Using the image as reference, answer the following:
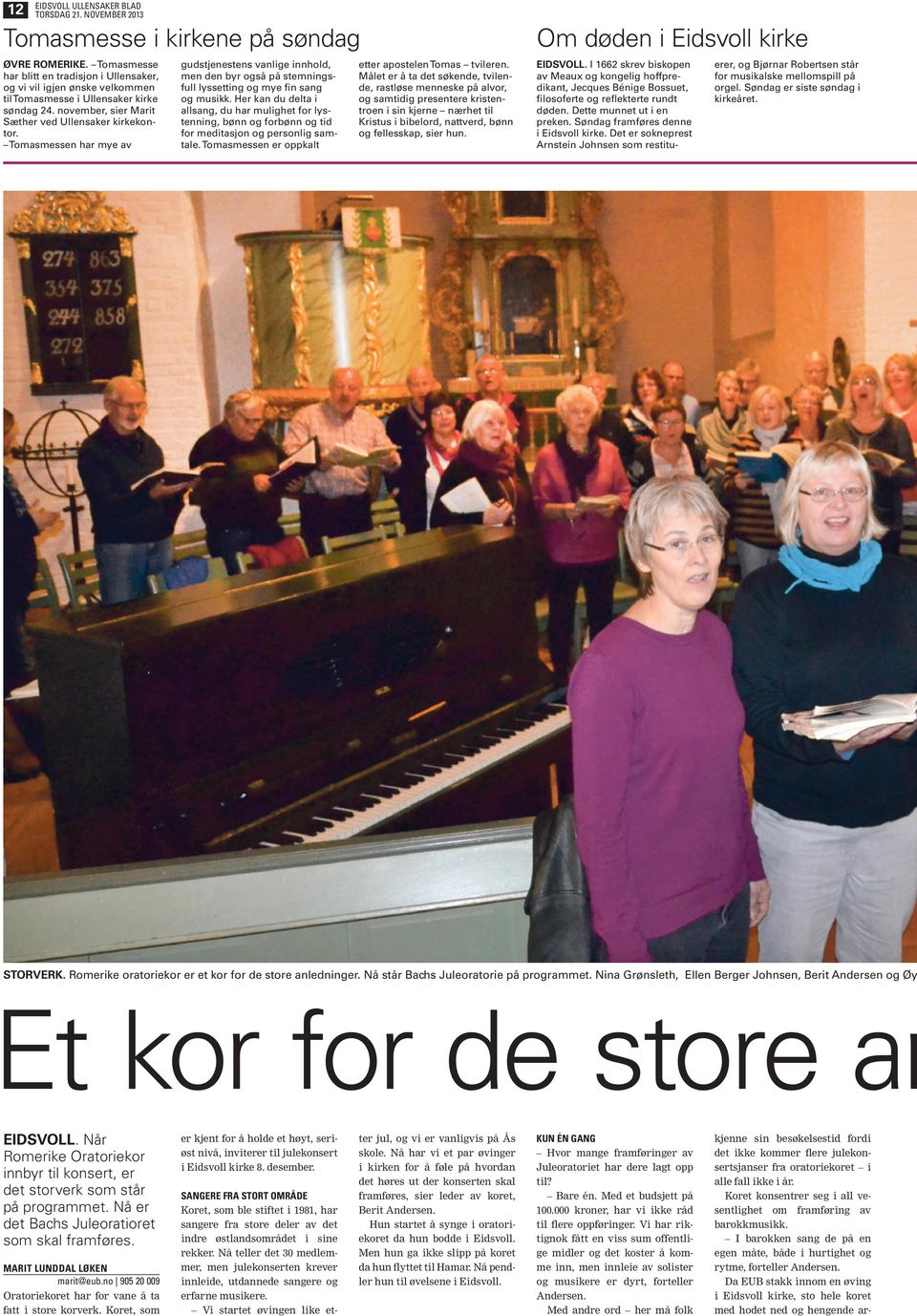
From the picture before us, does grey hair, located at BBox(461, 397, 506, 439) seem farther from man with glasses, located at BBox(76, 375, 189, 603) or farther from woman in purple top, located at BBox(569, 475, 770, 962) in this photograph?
woman in purple top, located at BBox(569, 475, 770, 962)

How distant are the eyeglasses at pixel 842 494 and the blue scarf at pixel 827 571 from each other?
0.08m

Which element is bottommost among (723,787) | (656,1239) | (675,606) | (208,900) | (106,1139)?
(656,1239)

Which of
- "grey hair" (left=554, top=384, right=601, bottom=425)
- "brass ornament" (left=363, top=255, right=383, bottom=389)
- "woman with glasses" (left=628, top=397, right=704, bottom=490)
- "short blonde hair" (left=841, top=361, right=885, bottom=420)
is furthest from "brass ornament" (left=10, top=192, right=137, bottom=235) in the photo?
"short blonde hair" (left=841, top=361, right=885, bottom=420)

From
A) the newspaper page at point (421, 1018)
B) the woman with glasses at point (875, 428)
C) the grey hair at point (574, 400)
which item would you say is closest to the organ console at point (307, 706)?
the newspaper page at point (421, 1018)

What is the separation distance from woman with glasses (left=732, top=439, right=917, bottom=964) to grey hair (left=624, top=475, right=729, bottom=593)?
23cm

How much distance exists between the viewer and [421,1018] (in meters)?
2.16

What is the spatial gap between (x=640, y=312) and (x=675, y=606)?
38.3 feet

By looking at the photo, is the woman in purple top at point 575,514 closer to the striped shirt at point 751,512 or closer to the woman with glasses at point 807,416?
the striped shirt at point 751,512

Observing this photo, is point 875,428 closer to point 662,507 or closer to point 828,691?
Answer: point 828,691

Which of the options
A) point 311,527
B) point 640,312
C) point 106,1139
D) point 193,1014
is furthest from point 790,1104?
point 640,312

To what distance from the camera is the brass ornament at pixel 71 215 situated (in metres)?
8.05

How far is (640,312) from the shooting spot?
42.6 feet

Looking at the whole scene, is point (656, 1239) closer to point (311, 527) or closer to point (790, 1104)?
point (790, 1104)
